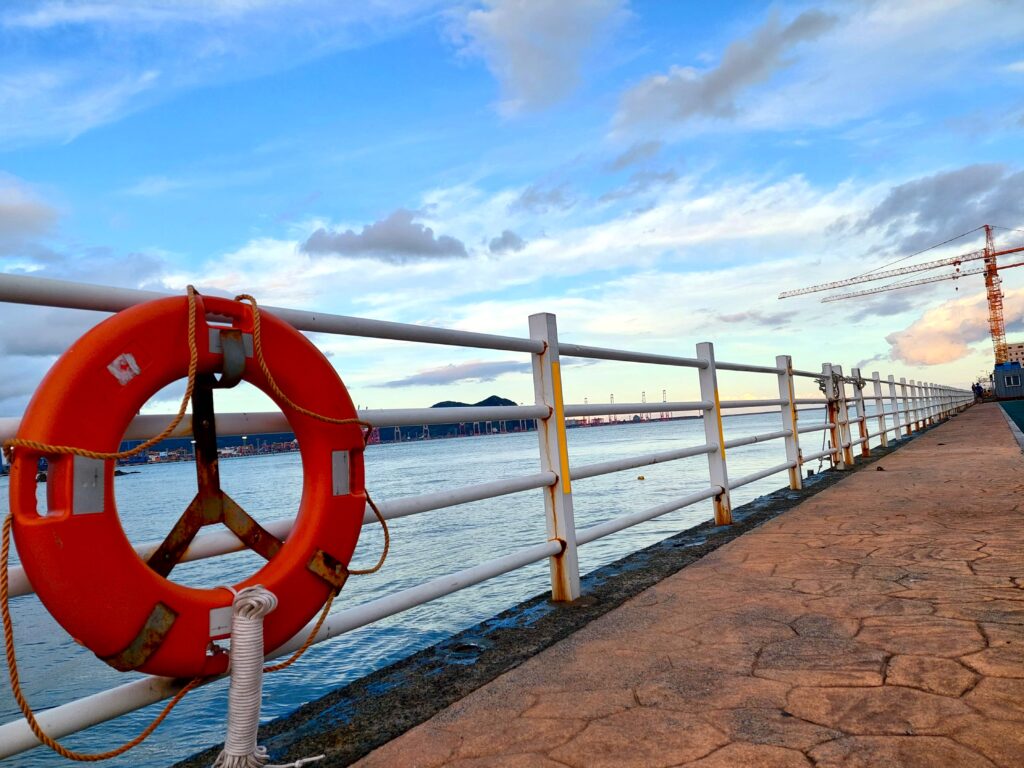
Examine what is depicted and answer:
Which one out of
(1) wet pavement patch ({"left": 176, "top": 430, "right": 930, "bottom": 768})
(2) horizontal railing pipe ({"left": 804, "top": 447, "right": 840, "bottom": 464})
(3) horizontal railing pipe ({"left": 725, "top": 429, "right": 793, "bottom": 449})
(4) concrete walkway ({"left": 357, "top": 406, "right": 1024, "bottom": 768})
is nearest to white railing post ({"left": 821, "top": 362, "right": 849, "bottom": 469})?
(2) horizontal railing pipe ({"left": 804, "top": 447, "right": 840, "bottom": 464})

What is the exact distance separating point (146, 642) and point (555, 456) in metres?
1.60

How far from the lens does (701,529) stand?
3.98m

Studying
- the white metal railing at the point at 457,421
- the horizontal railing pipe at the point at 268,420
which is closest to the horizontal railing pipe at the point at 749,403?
the white metal railing at the point at 457,421

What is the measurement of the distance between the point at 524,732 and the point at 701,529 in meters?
2.70

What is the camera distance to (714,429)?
4082 millimetres

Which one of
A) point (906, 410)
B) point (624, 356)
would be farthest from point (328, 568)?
point (906, 410)

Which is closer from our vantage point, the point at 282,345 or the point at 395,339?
the point at 282,345

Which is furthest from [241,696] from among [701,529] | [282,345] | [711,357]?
[711,357]

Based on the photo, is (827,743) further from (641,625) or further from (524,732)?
(641,625)

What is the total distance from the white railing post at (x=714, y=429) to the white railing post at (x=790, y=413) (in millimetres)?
1538

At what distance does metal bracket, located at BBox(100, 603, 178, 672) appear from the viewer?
1229 mm

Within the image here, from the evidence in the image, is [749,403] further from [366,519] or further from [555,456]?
[366,519]

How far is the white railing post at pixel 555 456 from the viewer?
Result: 2.59m

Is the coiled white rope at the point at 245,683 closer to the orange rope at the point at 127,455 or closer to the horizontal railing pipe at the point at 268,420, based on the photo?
the orange rope at the point at 127,455
